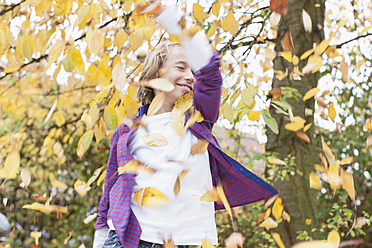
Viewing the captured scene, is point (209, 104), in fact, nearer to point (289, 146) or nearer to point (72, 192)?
point (289, 146)

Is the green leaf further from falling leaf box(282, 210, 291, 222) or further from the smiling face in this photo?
falling leaf box(282, 210, 291, 222)

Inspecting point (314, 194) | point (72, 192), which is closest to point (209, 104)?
point (314, 194)

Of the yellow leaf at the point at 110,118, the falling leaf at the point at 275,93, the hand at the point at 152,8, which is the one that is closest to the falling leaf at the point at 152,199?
the yellow leaf at the point at 110,118

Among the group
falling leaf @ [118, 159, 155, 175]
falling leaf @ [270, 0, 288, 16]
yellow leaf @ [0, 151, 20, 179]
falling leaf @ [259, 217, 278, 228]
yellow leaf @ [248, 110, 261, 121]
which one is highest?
falling leaf @ [270, 0, 288, 16]

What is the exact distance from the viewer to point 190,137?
1.39 meters

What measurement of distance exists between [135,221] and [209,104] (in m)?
0.47

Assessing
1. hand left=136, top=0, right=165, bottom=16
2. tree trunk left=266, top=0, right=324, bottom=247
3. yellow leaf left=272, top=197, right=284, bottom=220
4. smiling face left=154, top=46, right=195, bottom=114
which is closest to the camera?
hand left=136, top=0, right=165, bottom=16

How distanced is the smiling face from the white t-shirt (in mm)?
109

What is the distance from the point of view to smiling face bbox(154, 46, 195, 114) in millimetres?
1435

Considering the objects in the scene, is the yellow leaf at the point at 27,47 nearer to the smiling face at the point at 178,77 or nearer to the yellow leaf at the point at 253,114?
the smiling face at the point at 178,77

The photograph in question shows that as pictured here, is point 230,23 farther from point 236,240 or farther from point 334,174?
point 236,240

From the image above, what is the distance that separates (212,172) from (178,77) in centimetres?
38

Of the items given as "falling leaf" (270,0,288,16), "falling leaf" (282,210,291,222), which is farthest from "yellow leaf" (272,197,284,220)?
"falling leaf" (270,0,288,16)

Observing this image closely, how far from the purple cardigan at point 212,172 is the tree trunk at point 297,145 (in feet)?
4.88
